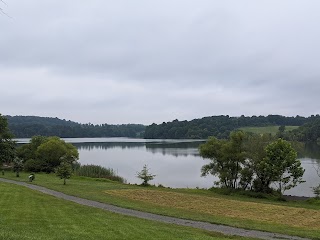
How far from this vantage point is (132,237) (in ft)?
47.2

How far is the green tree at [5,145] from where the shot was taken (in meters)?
58.6

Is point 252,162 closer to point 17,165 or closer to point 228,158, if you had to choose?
point 228,158

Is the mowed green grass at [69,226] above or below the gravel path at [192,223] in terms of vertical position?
above

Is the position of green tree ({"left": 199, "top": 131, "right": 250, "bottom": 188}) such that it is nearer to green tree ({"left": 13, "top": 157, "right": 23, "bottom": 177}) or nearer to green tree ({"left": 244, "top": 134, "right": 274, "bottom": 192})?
green tree ({"left": 244, "top": 134, "right": 274, "bottom": 192})

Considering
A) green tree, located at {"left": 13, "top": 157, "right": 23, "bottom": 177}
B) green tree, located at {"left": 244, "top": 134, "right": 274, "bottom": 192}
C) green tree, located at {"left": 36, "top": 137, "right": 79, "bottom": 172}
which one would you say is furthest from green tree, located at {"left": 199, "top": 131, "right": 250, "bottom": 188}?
green tree, located at {"left": 36, "top": 137, "right": 79, "bottom": 172}

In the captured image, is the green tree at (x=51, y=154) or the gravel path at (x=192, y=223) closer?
the gravel path at (x=192, y=223)

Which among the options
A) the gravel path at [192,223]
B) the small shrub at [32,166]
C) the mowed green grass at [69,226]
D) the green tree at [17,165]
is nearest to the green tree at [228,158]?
the green tree at [17,165]

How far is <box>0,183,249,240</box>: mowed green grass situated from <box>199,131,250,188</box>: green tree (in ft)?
91.3

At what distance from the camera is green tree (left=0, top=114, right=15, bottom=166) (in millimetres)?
58600

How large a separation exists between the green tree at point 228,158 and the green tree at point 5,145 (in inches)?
1231

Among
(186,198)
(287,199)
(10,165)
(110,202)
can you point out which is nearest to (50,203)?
(110,202)

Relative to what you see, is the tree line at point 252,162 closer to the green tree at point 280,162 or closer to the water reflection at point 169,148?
the green tree at point 280,162

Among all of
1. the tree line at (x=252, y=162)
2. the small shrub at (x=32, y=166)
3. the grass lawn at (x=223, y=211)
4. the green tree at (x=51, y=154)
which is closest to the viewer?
the grass lawn at (x=223, y=211)

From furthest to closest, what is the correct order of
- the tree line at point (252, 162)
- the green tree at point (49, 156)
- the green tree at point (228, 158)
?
1. the green tree at point (49, 156)
2. the green tree at point (228, 158)
3. the tree line at point (252, 162)
